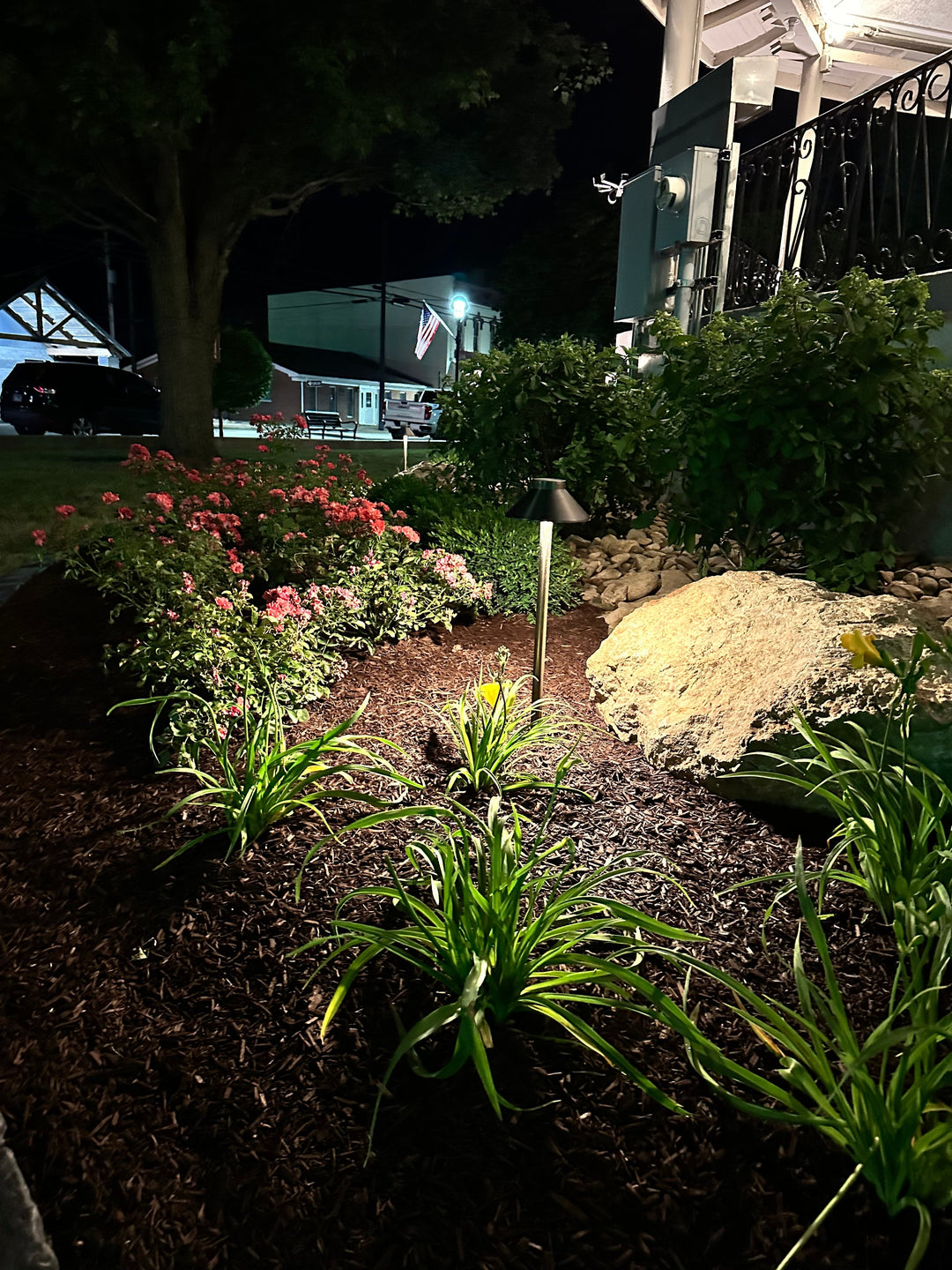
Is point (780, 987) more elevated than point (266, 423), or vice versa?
point (266, 423)

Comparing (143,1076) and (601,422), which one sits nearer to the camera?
(143,1076)

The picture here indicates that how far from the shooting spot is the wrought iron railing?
6117mm

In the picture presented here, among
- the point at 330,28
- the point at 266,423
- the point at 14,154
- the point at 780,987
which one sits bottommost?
the point at 780,987

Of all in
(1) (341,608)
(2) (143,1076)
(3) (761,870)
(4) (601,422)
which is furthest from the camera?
(4) (601,422)

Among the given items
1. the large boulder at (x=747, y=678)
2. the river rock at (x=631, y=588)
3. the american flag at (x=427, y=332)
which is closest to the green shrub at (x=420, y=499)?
the river rock at (x=631, y=588)

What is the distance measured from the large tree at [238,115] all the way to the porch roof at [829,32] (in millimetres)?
3552

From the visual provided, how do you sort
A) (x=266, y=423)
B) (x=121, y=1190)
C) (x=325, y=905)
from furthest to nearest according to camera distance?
(x=266, y=423), (x=325, y=905), (x=121, y=1190)

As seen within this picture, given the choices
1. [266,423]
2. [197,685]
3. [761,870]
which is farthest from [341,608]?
[266,423]

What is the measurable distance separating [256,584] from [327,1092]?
155 inches

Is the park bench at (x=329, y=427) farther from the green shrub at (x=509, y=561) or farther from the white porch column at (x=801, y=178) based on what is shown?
the green shrub at (x=509, y=561)

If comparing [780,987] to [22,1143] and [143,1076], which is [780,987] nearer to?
[143,1076]

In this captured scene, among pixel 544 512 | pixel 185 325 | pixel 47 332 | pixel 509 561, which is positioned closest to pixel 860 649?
pixel 544 512

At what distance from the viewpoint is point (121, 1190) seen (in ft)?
5.33

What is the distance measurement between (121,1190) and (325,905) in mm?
850
